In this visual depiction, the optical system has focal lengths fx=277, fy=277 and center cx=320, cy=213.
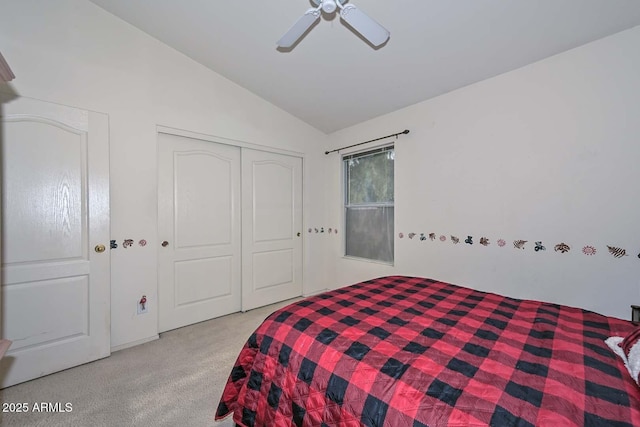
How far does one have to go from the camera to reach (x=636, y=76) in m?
1.70

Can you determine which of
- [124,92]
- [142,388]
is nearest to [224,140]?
[124,92]

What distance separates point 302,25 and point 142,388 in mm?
2393

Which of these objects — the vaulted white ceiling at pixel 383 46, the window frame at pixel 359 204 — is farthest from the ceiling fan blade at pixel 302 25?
the window frame at pixel 359 204

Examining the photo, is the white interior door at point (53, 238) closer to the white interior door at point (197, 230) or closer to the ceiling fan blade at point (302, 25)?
the white interior door at point (197, 230)

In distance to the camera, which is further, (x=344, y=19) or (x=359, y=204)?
(x=359, y=204)

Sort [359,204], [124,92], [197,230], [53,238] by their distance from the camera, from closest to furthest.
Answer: [53,238]
[124,92]
[197,230]
[359,204]

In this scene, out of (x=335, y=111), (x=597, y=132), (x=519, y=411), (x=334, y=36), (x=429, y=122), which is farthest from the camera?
(x=335, y=111)

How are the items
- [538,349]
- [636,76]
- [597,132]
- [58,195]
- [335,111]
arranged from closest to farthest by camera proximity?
[538,349] → [636,76] → [597,132] → [58,195] → [335,111]

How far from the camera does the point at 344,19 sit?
149 centimetres

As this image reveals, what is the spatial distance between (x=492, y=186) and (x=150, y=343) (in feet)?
10.4

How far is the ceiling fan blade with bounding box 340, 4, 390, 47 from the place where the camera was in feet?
4.62

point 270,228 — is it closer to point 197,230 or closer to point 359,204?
point 197,230

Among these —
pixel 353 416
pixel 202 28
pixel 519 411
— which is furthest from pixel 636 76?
pixel 202 28

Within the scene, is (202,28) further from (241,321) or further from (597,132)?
(597,132)
